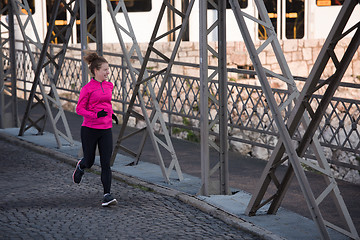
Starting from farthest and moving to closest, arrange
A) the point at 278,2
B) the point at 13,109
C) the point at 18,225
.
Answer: the point at 278,2 → the point at 13,109 → the point at 18,225

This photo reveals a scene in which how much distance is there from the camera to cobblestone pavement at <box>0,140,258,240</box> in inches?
270

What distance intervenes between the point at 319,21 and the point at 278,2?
160cm

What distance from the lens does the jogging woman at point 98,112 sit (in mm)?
7785

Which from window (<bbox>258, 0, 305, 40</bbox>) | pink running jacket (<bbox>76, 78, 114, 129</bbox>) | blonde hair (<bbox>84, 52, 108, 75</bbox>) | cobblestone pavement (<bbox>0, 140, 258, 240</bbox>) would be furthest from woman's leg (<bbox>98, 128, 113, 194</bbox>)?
window (<bbox>258, 0, 305, 40</bbox>)

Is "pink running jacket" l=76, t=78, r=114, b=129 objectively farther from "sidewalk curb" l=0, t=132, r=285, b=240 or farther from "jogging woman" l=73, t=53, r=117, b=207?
"sidewalk curb" l=0, t=132, r=285, b=240

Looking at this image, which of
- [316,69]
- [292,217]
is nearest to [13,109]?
[292,217]

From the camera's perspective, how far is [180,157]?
11.2 m

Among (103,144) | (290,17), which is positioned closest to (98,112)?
(103,144)

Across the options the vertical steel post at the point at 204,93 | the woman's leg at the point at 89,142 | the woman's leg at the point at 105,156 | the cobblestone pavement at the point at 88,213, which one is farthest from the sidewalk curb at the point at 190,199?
the woman's leg at the point at 89,142

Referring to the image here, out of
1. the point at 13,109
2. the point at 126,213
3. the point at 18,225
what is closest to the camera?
the point at 18,225

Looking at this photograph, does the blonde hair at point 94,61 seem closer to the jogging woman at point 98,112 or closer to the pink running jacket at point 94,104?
the jogging woman at point 98,112

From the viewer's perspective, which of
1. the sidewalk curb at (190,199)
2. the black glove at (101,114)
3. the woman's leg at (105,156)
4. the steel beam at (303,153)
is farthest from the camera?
the woman's leg at (105,156)

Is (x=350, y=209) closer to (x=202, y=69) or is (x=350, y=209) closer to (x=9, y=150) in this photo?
(x=202, y=69)

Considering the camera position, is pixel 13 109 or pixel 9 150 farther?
pixel 13 109
